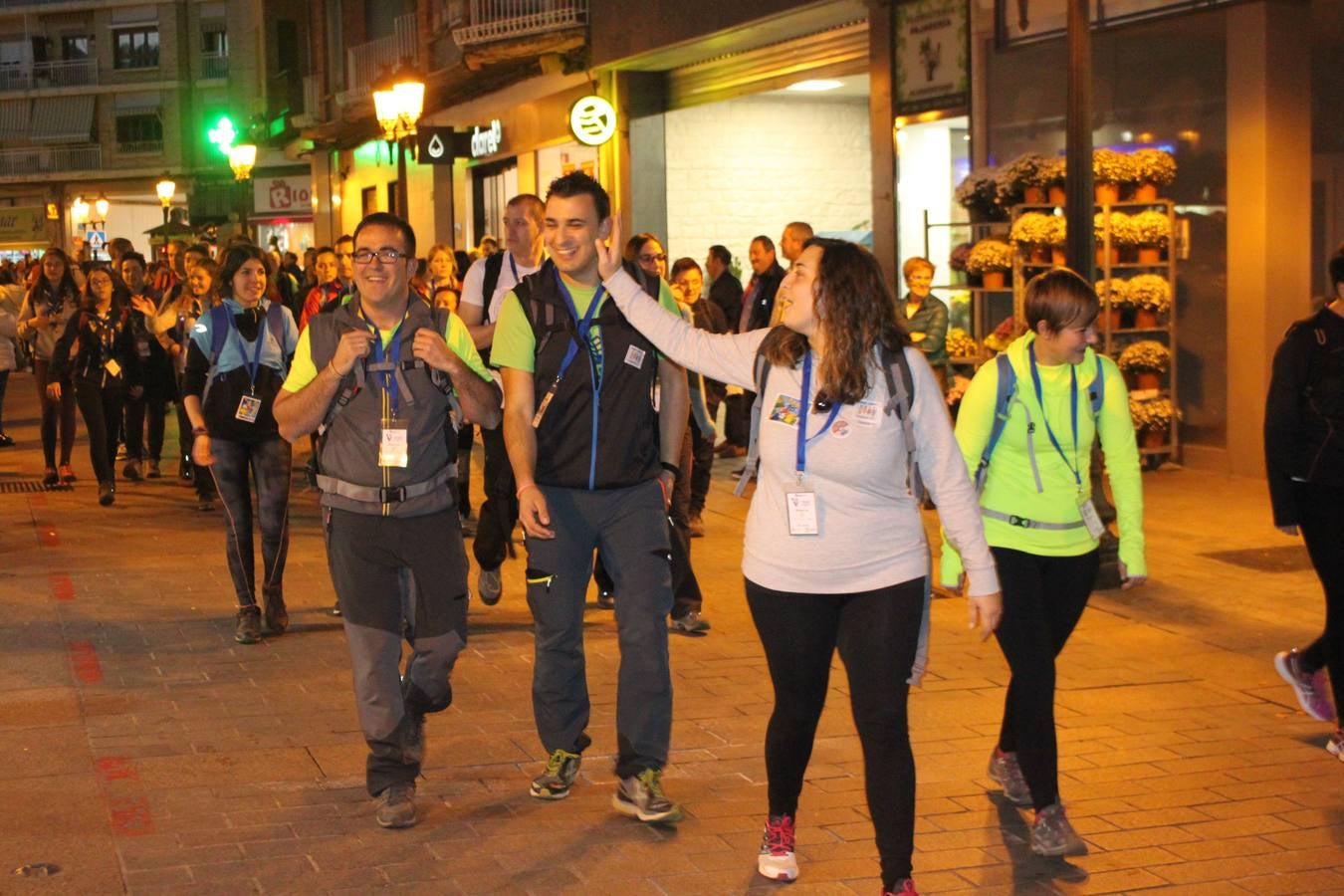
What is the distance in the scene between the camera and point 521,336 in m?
5.84

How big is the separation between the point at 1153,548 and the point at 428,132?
2056cm

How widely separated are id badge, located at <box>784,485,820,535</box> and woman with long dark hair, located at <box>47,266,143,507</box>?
1067 centimetres

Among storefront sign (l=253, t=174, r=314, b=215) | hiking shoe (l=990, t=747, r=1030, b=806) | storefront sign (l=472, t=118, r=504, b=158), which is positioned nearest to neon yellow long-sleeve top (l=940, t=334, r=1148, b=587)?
hiking shoe (l=990, t=747, r=1030, b=806)

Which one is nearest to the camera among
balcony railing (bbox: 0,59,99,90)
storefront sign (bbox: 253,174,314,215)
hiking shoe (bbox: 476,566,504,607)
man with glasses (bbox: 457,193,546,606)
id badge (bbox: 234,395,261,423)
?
id badge (bbox: 234,395,261,423)

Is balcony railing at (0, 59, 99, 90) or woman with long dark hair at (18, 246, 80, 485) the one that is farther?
balcony railing at (0, 59, 99, 90)

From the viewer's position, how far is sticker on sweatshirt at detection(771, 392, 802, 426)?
15.8 feet

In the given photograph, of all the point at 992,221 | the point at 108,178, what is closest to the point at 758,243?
the point at 992,221

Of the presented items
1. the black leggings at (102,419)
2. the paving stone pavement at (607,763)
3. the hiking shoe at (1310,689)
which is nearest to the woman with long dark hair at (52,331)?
the black leggings at (102,419)

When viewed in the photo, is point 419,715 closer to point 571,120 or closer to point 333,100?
point 571,120

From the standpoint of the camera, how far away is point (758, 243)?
1549cm

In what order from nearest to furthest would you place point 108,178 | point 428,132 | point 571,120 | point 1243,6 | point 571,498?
point 571,498, point 1243,6, point 571,120, point 428,132, point 108,178

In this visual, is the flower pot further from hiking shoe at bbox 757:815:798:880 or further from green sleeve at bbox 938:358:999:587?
hiking shoe at bbox 757:815:798:880

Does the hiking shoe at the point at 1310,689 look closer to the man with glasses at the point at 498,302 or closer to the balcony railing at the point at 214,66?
the man with glasses at the point at 498,302

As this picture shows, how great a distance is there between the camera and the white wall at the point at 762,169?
939 inches
